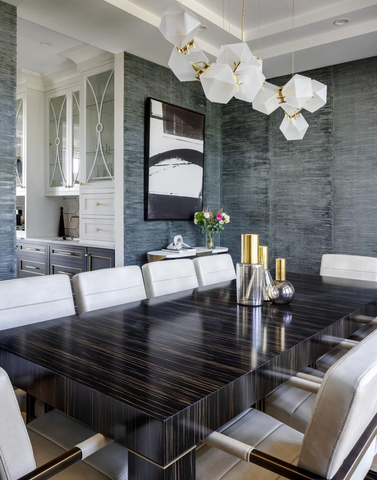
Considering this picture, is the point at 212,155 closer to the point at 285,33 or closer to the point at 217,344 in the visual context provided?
the point at 285,33

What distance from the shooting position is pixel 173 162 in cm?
404

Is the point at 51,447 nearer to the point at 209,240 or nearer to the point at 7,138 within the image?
the point at 7,138

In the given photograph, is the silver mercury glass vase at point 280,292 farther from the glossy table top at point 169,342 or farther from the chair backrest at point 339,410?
the chair backrest at point 339,410

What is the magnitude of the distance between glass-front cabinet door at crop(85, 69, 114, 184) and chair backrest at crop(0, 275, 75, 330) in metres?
2.21

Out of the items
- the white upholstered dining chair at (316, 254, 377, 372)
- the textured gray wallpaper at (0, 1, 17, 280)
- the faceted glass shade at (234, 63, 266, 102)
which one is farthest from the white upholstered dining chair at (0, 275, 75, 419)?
the white upholstered dining chair at (316, 254, 377, 372)

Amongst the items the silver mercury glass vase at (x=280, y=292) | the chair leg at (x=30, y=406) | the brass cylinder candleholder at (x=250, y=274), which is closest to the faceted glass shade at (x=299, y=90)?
the brass cylinder candleholder at (x=250, y=274)

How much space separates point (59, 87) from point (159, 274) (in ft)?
10.8

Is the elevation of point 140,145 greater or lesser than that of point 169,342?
greater

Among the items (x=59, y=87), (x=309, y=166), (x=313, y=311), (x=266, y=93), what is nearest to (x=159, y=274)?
(x=313, y=311)

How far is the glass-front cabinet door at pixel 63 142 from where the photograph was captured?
444 centimetres

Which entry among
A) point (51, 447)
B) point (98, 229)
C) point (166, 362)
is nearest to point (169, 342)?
point (166, 362)

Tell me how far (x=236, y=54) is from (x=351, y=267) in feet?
5.95

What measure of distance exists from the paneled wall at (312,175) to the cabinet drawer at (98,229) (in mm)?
1531

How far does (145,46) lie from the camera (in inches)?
137
